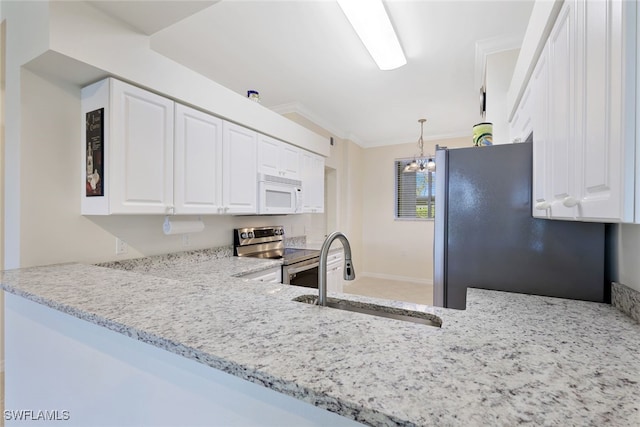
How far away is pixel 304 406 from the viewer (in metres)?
0.66

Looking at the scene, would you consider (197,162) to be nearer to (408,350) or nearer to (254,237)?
(254,237)

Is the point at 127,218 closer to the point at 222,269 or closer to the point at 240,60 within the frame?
the point at 222,269

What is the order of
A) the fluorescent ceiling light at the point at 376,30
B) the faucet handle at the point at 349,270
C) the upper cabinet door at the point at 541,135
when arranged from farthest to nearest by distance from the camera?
the fluorescent ceiling light at the point at 376,30
the faucet handle at the point at 349,270
the upper cabinet door at the point at 541,135

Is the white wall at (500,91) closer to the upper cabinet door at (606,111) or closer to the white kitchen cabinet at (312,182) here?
the upper cabinet door at (606,111)

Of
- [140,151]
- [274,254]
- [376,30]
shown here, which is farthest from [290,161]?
[140,151]

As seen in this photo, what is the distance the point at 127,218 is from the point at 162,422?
5.53 feet

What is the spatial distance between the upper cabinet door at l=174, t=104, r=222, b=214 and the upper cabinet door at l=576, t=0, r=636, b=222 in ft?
7.46

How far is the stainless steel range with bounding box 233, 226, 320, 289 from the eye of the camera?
2844 mm

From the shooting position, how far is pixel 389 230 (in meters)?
5.85

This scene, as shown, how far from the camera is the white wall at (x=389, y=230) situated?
5.51 meters

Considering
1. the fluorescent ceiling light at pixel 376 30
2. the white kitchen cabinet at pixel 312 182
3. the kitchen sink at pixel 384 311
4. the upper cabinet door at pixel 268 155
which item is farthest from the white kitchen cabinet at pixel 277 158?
the kitchen sink at pixel 384 311

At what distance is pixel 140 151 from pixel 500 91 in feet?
9.57

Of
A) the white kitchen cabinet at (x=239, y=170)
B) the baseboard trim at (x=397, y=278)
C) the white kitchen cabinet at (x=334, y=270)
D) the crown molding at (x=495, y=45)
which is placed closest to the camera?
the crown molding at (x=495, y=45)

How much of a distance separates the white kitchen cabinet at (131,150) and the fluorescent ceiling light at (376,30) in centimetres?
150
